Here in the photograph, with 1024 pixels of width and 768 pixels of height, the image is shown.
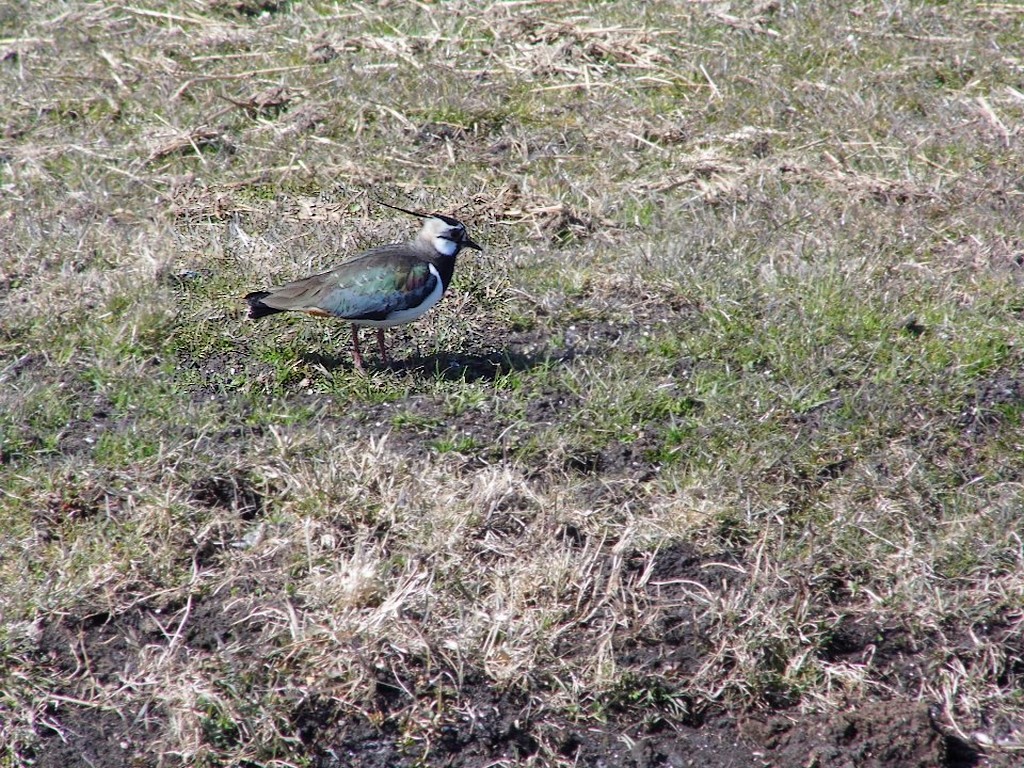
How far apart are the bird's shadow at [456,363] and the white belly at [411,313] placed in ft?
0.69

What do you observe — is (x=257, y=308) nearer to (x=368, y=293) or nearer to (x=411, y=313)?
(x=368, y=293)

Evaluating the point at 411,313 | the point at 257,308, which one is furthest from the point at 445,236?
the point at 257,308

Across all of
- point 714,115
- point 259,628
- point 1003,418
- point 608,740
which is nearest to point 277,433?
point 259,628

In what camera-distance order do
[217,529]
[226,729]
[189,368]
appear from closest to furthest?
[226,729] → [217,529] → [189,368]

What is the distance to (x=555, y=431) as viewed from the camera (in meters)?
4.64

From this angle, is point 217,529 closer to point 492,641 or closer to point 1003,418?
point 492,641

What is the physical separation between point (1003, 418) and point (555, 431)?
1.84m

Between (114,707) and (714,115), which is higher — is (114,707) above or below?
below

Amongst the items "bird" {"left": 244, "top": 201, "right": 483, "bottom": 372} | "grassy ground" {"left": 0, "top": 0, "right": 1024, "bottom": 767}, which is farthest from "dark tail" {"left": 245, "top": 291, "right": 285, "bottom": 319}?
"grassy ground" {"left": 0, "top": 0, "right": 1024, "bottom": 767}

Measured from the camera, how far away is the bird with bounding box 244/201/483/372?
16.0 feet

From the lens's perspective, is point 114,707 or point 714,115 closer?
point 114,707

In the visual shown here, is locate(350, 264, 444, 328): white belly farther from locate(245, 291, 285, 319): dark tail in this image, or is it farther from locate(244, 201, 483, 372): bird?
locate(245, 291, 285, 319): dark tail

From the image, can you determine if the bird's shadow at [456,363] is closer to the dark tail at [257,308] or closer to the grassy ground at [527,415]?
the grassy ground at [527,415]

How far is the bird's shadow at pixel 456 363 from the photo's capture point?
16.6 feet
